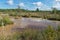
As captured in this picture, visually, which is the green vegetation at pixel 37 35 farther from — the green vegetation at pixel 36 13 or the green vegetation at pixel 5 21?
the green vegetation at pixel 5 21

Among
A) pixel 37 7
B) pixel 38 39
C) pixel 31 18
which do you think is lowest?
pixel 38 39

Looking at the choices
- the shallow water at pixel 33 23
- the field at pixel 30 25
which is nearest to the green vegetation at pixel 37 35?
the field at pixel 30 25

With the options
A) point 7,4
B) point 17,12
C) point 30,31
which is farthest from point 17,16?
point 30,31

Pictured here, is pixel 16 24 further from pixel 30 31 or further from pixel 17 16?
pixel 30 31

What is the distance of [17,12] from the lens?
20.5 feet

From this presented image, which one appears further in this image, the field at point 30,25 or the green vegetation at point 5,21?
the green vegetation at point 5,21

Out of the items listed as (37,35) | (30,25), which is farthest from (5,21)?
(37,35)

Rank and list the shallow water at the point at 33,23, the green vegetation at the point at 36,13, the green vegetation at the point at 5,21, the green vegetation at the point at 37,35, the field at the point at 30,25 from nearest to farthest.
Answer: the green vegetation at the point at 37,35 < the field at the point at 30,25 < the shallow water at the point at 33,23 < the green vegetation at the point at 36,13 < the green vegetation at the point at 5,21

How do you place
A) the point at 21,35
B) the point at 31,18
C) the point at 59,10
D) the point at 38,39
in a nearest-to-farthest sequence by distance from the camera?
the point at 38,39 < the point at 21,35 < the point at 59,10 < the point at 31,18

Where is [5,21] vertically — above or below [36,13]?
below

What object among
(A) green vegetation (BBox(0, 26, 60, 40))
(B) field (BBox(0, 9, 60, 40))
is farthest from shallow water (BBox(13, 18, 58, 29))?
(A) green vegetation (BBox(0, 26, 60, 40))

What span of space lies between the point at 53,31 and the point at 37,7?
108cm

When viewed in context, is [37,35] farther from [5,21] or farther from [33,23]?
[5,21]

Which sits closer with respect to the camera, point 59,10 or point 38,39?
point 38,39
